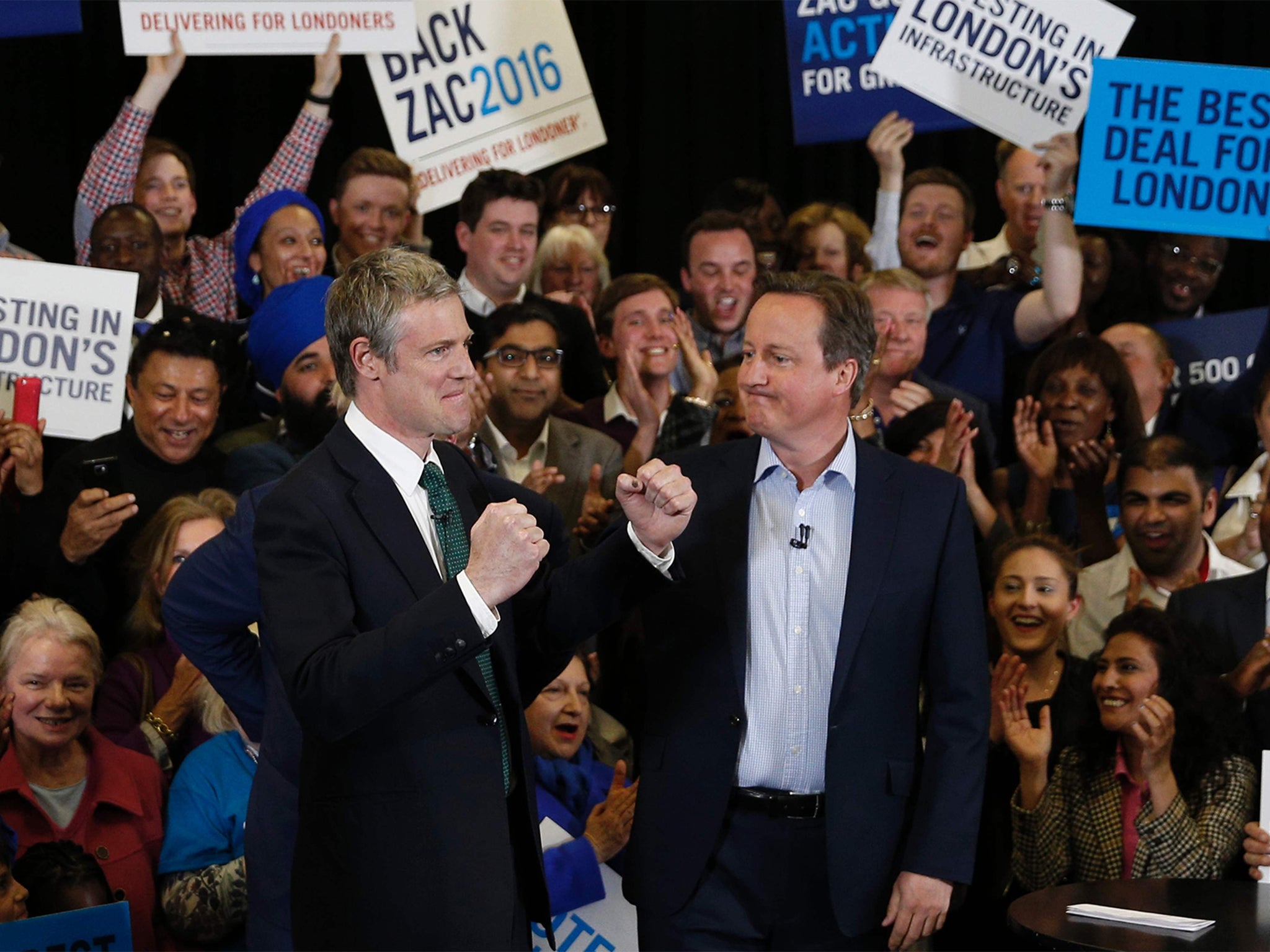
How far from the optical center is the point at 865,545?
9.14 feet

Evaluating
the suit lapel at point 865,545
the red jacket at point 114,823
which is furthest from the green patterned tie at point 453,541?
the red jacket at point 114,823

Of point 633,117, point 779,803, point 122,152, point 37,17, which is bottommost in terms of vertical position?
point 779,803

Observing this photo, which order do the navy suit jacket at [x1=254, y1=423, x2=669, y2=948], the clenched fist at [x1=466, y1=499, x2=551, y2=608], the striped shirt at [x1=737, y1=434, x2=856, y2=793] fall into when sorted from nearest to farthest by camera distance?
1. the clenched fist at [x1=466, y1=499, x2=551, y2=608]
2. the navy suit jacket at [x1=254, y1=423, x2=669, y2=948]
3. the striped shirt at [x1=737, y1=434, x2=856, y2=793]

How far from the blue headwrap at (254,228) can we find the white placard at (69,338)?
0.94m

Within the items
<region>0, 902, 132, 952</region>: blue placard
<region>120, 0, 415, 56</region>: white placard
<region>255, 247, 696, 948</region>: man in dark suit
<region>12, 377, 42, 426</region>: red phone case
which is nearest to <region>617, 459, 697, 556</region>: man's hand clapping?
<region>255, 247, 696, 948</region>: man in dark suit

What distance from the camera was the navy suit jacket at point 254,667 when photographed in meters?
2.51

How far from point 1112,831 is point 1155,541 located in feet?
3.10

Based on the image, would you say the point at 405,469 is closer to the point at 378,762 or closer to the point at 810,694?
the point at 378,762

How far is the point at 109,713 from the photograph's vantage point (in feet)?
12.5

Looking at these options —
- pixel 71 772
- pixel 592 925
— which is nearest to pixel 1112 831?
pixel 592 925

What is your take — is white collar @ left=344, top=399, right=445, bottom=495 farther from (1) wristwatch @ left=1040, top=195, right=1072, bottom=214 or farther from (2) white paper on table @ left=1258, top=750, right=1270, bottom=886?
(1) wristwatch @ left=1040, top=195, right=1072, bottom=214

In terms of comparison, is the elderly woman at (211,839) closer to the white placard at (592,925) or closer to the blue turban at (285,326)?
the white placard at (592,925)

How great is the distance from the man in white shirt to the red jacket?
97.9 inches

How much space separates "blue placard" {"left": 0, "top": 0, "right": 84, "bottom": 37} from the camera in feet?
15.3
